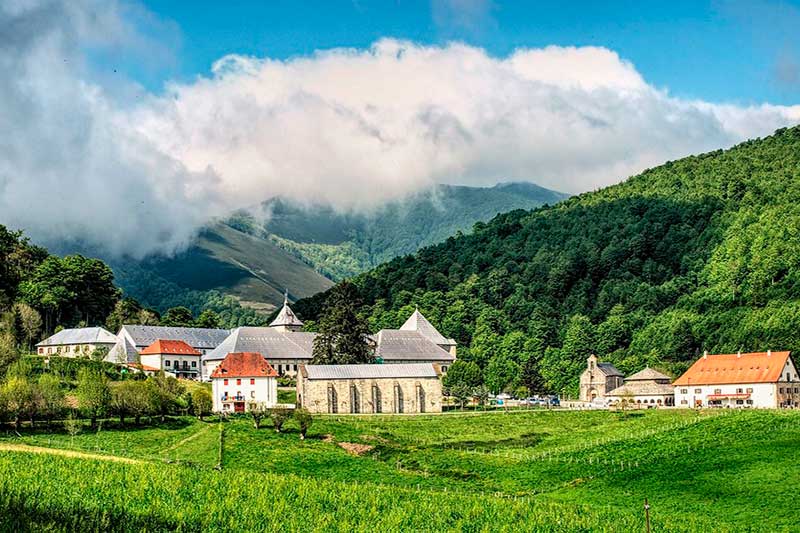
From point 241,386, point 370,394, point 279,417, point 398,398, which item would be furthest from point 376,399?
point 279,417

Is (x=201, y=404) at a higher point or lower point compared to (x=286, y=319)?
lower

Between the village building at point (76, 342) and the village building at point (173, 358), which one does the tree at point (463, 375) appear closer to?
the village building at point (173, 358)

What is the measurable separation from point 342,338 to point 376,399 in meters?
11.4

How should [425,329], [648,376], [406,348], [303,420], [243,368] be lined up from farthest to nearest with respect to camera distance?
[425,329] → [406,348] → [648,376] → [243,368] → [303,420]

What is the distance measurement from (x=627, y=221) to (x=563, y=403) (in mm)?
67603

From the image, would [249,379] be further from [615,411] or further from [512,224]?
[512,224]

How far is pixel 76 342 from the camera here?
11831 centimetres

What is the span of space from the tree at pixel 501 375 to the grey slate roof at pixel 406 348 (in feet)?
16.5

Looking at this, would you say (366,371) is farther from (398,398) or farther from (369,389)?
(398,398)

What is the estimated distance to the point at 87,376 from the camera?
84.2 metres

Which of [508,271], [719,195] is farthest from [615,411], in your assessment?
[719,195]

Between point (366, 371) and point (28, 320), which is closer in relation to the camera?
point (366, 371)

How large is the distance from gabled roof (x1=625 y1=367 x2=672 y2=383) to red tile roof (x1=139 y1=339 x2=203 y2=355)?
49494mm

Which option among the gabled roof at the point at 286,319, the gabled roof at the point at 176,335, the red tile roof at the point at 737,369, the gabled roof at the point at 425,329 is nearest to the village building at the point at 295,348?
the gabled roof at the point at 286,319
